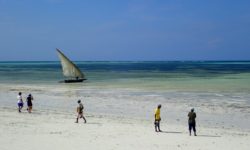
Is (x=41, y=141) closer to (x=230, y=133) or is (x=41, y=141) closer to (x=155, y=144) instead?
(x=155, y=144)

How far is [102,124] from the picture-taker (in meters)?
20.6

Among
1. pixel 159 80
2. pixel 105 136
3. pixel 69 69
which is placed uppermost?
pixel 69 69

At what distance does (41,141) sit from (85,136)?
2.00 metres

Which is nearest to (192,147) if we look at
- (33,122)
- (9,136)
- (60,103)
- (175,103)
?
(9,136)

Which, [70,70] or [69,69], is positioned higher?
[69,69]

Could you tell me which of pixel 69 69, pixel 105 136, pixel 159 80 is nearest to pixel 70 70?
pixel 69 69

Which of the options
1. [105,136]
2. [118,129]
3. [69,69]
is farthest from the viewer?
[69,69]

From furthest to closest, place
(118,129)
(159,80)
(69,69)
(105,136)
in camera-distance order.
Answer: (69,69) → (159,80) → (118,129) → (105,136)

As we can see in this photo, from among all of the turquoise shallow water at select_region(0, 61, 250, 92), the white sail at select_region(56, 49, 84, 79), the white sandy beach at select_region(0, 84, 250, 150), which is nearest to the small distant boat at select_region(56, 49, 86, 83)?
the white sail at select_region(56, 49, 84, 79)

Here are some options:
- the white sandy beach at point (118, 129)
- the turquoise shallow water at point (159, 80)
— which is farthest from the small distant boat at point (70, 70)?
the white sandy beach at point (118, 129)

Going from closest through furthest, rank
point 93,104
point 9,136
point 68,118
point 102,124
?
point 9,136 → point 102,124 → point 68,118 → point 93,104

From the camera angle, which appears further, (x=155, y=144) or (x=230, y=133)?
(x=230, y=133)

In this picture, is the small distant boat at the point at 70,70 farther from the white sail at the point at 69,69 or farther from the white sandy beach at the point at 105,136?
the white sandy beach at the point at 105,136

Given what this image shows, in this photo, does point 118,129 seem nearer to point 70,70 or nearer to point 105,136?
point 105,136
